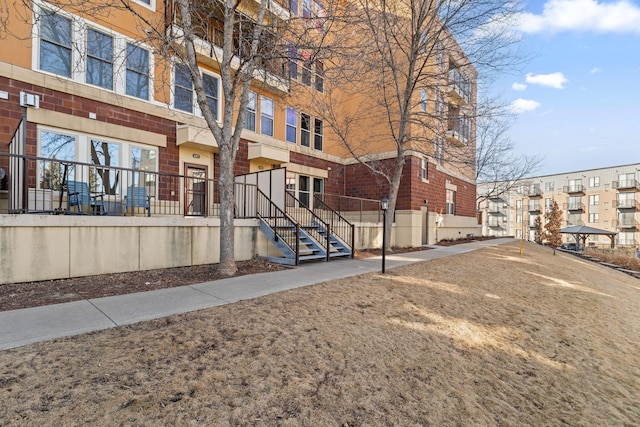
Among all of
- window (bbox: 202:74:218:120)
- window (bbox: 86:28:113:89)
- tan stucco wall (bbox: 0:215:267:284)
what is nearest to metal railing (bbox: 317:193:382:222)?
window (bbox: 202:74:218:120)

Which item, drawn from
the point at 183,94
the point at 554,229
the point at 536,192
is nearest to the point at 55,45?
the point at 183,94

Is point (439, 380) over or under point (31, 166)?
under

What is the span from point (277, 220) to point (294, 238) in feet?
2.94

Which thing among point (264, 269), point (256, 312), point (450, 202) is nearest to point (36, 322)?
point (256, 312)

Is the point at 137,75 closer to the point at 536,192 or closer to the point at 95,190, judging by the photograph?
the point at 95,190

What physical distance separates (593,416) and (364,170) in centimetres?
1550

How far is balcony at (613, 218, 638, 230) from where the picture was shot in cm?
4238

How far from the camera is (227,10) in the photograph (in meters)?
6.99

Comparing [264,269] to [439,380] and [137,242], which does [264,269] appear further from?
[439,380]

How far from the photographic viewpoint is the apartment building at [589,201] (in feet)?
141

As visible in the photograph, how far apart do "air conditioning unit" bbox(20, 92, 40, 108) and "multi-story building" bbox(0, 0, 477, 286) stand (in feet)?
0.07

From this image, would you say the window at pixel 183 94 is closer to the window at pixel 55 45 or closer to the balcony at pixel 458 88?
the window at pixel 55 45

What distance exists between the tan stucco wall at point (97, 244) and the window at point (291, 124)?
8.39m

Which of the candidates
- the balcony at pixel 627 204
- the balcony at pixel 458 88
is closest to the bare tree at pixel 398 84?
the balcony at pixel 458 88
